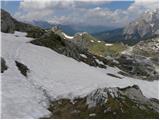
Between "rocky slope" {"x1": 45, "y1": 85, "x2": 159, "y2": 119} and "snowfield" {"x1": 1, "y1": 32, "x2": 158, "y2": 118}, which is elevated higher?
"snowfield" {"x1": 1, "y1": 32, "x2": 158, "y2": 118}

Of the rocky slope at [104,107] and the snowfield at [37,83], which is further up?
the snowfield at [37,83]

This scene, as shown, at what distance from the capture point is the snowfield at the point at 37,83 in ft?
136

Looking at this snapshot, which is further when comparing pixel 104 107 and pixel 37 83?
pixel 37 83

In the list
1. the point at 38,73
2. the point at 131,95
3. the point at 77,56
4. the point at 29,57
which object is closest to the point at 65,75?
the point at 38,73

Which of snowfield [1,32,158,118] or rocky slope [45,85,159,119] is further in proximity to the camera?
rocky slope [45,85,159,119]

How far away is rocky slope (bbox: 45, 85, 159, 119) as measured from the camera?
1683 inches

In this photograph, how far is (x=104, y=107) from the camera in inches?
1722

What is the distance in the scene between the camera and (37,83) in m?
51.6

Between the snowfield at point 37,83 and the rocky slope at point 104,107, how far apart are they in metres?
1.91

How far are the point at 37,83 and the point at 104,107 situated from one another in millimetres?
12379

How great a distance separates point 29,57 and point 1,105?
26.4m

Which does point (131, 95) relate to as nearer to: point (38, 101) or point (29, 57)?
point (38, 101)

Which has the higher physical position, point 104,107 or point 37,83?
point 37,83

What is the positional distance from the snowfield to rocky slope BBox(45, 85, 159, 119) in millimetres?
1914
